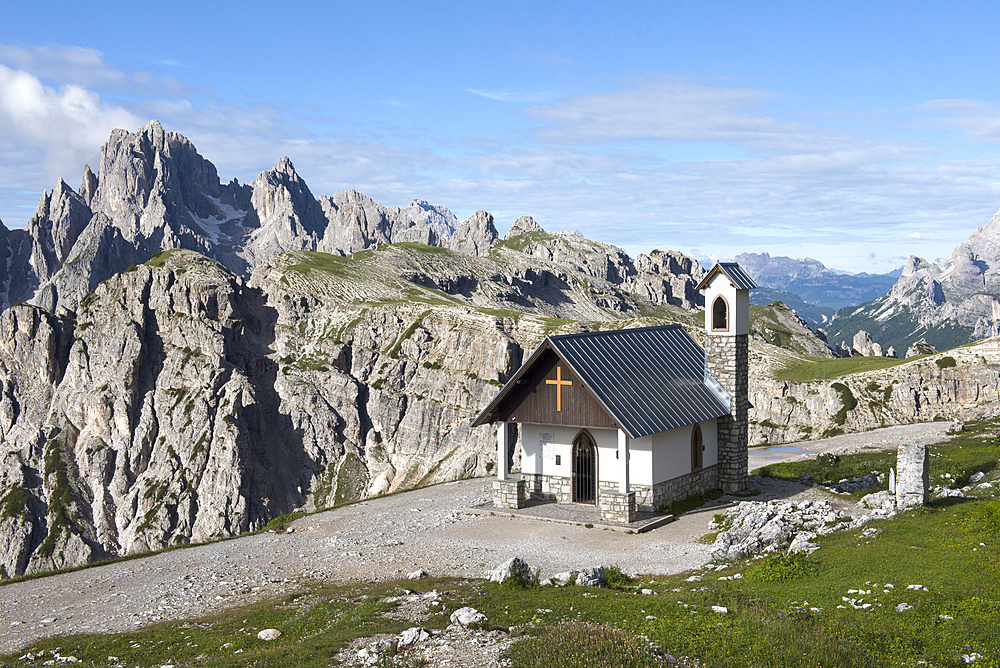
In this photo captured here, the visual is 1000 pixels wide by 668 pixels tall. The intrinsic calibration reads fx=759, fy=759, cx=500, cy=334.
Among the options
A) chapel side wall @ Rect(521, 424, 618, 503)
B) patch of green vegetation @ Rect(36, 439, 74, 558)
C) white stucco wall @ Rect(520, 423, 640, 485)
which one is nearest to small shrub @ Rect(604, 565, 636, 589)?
white stucco wall @ Rect(520, 423, 640, 485)

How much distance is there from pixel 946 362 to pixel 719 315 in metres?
56.6

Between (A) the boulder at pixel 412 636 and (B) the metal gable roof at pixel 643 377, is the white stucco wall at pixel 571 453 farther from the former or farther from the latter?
(A) the boulder at pixel 412 636

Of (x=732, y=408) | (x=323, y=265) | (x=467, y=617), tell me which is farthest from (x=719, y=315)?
(x=323, y=265)

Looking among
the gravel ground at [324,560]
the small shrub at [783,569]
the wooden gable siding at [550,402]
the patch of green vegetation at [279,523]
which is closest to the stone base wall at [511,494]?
the gravel ground at [324,560]

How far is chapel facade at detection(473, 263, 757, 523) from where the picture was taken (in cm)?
3334

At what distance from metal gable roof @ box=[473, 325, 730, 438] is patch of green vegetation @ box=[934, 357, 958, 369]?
54120 mm

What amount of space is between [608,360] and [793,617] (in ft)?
65.1

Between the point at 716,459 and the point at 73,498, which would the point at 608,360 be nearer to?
the point at 716,459

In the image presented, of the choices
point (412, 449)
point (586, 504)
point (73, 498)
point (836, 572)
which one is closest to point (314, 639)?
point (836, 572)

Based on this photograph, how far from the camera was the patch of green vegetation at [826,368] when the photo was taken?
93812 mm

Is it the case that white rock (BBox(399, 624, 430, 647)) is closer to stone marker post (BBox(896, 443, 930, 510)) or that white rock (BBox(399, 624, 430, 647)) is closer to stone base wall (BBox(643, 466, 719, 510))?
stone base wall (BBox(643, 466, 719, 510))

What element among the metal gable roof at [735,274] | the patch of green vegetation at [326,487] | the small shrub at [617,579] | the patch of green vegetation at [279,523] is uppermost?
the metal gable roof at [735,274]

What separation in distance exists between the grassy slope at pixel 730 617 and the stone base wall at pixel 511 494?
39.1ft

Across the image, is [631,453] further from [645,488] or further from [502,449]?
[502,449]
